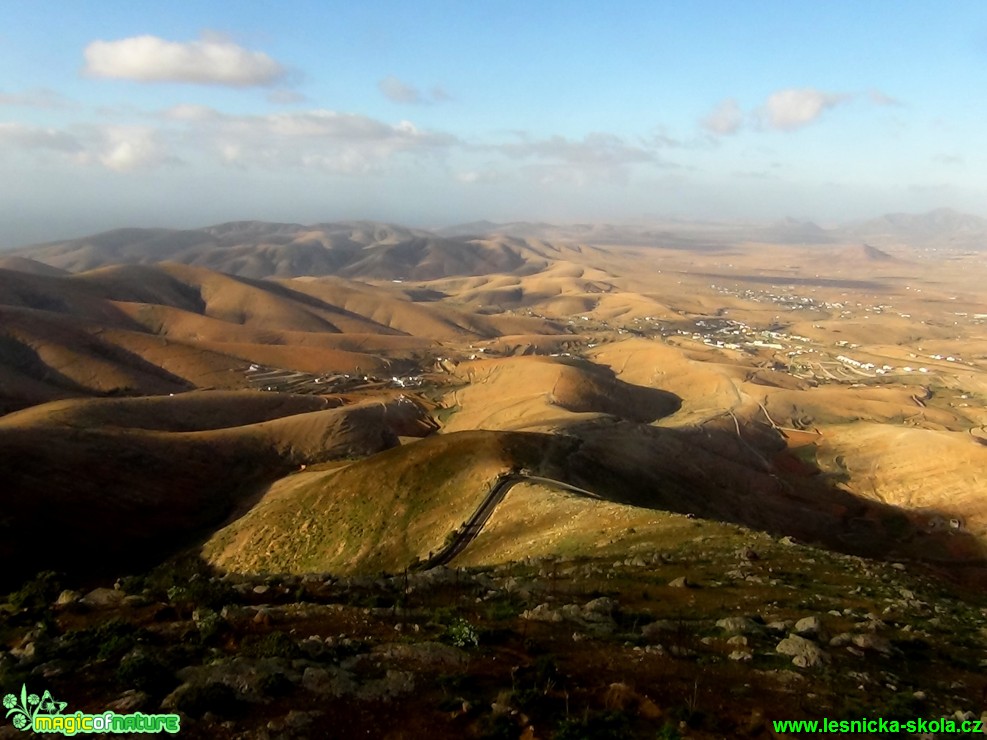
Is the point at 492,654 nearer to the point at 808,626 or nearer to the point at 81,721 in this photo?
the point at 81,721

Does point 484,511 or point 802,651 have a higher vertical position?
point 802,651

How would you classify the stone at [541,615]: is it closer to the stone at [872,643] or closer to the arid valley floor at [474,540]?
the arid valley floor at [474,540]

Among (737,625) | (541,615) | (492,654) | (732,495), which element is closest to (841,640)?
(737,625)

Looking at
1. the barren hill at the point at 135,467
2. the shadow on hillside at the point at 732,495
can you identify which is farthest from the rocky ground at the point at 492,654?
the barren hill at the point at 135,467

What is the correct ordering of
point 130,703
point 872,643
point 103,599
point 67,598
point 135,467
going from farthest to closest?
point 135,467 < point 67,598 < point 103,599 < point 872,643 < point 130,703

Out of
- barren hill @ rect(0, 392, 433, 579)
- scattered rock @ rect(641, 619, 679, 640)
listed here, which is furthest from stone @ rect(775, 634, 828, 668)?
barren hill @ rect(0, 392, 433, 579)

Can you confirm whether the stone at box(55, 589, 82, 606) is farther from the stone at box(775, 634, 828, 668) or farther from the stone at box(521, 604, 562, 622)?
the stone at box(775, 634, 828, 668)
